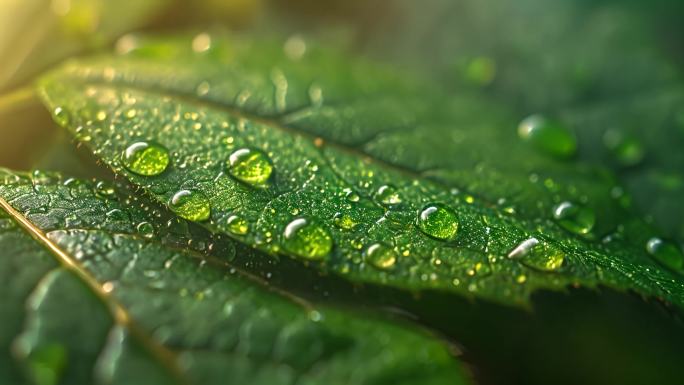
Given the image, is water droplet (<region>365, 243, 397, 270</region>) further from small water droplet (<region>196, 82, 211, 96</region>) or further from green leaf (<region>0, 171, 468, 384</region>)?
small water droplet (<region>196, 82, 211, 96</region>)

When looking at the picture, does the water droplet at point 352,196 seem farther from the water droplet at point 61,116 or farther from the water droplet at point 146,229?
the water droplet at point 61,116

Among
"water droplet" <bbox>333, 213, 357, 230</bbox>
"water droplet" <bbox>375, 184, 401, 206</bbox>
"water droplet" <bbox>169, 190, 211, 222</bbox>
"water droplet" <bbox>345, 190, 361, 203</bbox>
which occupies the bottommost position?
"water droplet" <bbox>375, 184, 401, 206</bbox>

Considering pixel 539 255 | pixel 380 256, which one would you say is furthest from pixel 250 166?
pixel 539 255

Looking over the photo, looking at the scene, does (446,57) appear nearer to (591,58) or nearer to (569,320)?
(591,58)

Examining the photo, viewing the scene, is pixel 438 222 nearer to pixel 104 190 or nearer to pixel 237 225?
pixel 237 225

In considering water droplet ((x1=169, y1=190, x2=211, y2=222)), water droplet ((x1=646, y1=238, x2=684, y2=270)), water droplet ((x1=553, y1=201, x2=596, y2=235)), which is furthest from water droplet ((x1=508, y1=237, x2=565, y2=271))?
water droplet ((x1=169, y1=190, x2=211, y2=222))

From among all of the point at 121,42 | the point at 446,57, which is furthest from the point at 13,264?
the point at 446,57

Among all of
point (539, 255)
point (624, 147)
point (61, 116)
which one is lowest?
point (624, 147)
